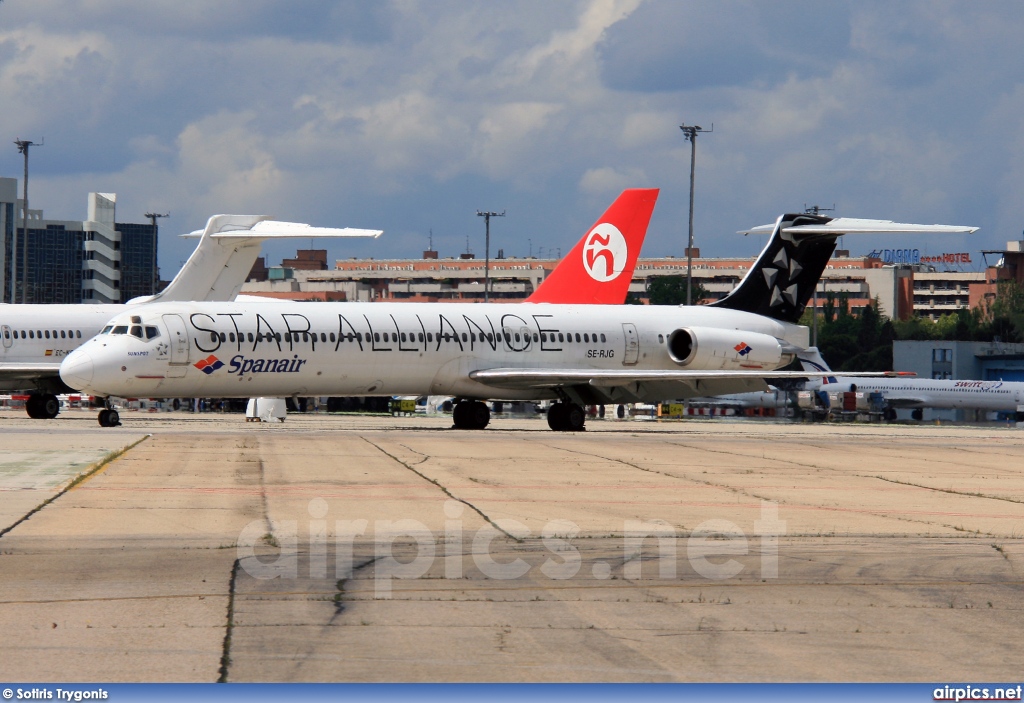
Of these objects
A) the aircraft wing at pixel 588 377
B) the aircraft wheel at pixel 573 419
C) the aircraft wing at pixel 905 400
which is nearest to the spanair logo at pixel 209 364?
the aircraft wing at pixel 588 377

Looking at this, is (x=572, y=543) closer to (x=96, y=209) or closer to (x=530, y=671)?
(x=530, y=671)

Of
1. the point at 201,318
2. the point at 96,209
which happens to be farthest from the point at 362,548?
the point at 96,209

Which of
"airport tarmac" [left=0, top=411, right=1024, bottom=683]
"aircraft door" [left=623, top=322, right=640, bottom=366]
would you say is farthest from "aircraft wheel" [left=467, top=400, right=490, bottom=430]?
"airport tarmac" [left=0, top=411, right=1024, bottom=683]

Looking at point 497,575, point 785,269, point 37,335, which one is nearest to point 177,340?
point 37,335

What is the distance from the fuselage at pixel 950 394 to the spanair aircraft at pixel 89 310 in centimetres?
4820

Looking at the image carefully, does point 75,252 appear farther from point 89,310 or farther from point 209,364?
point 209,364

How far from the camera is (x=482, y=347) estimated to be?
38.8 m

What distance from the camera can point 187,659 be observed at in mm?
7812

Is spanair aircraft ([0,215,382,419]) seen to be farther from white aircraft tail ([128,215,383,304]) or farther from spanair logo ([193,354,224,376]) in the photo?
spanair logo ([193,354,224,376])

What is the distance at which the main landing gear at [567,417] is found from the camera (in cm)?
4047

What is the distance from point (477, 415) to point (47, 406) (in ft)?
45.7

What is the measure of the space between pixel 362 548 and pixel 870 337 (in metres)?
140

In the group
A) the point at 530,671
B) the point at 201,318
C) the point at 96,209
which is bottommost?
the point at 530,671

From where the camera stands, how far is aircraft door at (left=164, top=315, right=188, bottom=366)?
34.1m
